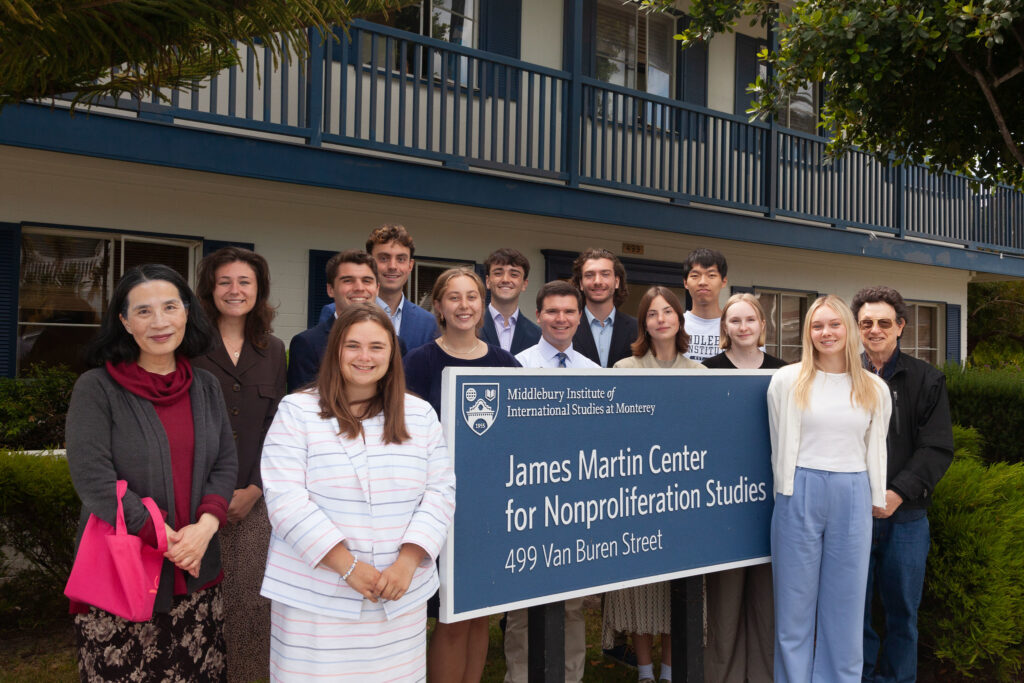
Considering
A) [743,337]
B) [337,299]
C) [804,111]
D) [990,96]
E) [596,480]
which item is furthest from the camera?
[804,111]

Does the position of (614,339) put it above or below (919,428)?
above

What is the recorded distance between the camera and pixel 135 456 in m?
2.55

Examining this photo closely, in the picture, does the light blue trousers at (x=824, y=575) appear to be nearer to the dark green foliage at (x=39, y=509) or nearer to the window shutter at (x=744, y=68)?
the dark green foliage at (x=39, y=509)

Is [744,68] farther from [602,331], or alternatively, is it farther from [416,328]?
[416,328]

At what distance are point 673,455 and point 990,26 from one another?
3.54 m

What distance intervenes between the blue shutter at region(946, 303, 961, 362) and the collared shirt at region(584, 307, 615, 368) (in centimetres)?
1248

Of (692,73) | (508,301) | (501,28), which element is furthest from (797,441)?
(692,73)

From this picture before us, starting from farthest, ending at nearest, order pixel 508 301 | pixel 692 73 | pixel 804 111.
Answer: pixel 804 111 → pixel 692 73 → pixel 508 301

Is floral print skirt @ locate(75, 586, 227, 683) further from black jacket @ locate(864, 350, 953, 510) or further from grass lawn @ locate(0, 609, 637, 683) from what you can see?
black jacket @ locate(864, 350, 953, 510)

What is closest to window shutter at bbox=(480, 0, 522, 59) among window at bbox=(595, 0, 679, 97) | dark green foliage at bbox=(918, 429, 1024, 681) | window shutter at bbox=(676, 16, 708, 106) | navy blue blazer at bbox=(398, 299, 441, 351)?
window at bbox=(595, 0, 679, 97)

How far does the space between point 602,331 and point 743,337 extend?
0.79 meters

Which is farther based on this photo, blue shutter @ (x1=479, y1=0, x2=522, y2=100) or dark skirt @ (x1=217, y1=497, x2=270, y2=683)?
blue shutter @ (x1=479, y1=0, x2=522, y2=100)

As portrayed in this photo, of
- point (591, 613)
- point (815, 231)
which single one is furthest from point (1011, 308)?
point (591, 613)

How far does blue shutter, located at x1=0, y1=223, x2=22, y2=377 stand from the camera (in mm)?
6254
